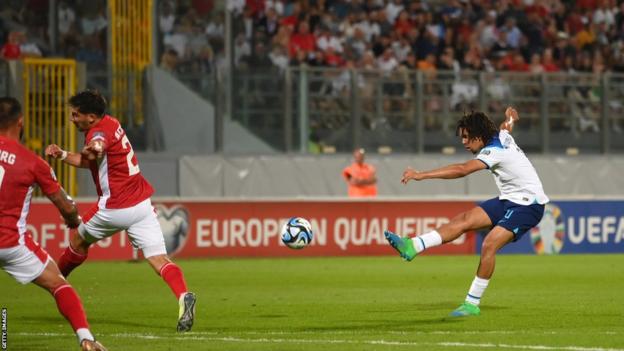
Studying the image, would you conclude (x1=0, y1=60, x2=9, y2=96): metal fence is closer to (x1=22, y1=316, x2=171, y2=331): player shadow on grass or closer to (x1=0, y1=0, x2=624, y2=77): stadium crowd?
(x1=0, y1=0, x2=624, y2=77): stadium crowd

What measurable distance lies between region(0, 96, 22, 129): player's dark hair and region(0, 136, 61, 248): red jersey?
0.11 metres

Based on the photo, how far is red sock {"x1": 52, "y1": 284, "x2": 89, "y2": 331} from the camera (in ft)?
30.7

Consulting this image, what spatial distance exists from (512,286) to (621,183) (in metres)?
12.1

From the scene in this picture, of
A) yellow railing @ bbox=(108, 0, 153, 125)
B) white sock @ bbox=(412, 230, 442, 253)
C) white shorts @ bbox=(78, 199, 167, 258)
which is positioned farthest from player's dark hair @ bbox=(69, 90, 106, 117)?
yellow railing @ bbox=(108, 0, 153, 125)

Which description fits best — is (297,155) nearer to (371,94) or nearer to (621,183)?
(371,94)

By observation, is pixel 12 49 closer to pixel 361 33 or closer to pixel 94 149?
pixel 361 33

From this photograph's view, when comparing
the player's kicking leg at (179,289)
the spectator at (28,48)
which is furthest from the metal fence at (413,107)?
the player's kicking leg at (179,289)

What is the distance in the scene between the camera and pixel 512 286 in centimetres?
1697

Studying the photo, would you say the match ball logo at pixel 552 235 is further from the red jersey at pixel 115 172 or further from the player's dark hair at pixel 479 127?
the red jersey at pixel 115 172

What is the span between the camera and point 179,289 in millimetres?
11320

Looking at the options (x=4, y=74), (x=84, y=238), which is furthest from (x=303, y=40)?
(x=84, y=238)

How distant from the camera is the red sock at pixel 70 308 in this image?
9.35 meters

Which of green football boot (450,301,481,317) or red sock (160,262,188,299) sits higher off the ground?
red sock (160,262,188,299)

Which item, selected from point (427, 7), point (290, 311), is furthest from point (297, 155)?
point (290, 311)
